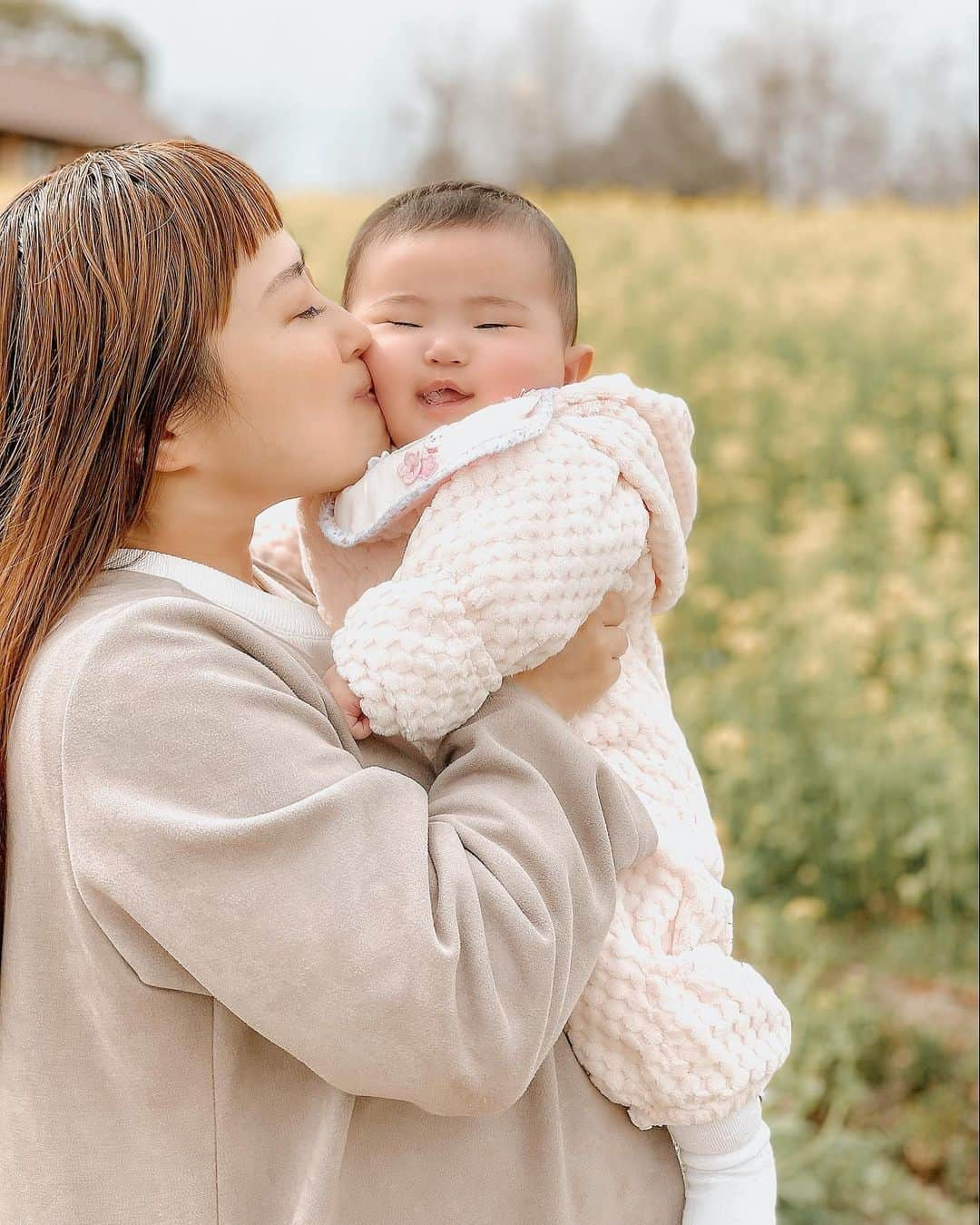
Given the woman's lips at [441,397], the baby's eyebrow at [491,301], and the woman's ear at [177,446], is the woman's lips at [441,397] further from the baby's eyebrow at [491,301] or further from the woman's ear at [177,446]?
the woman's ear at [177,446]

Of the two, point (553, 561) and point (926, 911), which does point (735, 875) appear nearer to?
point (926, 911)

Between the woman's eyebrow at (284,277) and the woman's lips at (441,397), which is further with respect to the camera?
the woman's lips at (441,397)

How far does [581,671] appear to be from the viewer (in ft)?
4.38

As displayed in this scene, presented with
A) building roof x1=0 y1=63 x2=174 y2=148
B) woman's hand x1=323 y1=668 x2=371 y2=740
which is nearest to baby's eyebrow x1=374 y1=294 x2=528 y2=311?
woman's hand x1=323 y1=668 x2=371 y2=740

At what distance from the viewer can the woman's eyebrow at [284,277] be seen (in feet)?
4.18

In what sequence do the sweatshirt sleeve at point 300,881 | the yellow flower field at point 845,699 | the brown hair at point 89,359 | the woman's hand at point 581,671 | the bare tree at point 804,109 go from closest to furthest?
the sweatshirt sleeve at point 300,881
the brown hair at point 89,359
the woman's hand at point 581,671
the yellow flower field at point 845,699
the bare tree at point 804,109

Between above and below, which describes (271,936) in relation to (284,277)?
below

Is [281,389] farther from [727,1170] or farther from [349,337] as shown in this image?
[727,1170]

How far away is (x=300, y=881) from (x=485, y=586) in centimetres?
30

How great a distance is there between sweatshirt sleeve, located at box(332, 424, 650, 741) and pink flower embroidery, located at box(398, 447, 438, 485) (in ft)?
0.10

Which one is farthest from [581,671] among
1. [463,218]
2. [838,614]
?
[838,614]

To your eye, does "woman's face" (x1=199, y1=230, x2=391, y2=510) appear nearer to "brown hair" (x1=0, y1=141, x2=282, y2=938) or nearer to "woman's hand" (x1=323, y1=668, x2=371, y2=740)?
"brown hair" (x1=0, y1=141, x2=282, y2=938)

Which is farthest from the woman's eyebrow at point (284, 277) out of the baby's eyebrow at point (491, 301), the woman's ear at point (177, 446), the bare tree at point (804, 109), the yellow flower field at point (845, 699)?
the bare tree at point (804, 109)

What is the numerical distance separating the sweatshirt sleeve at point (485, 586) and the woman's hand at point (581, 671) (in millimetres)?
43
